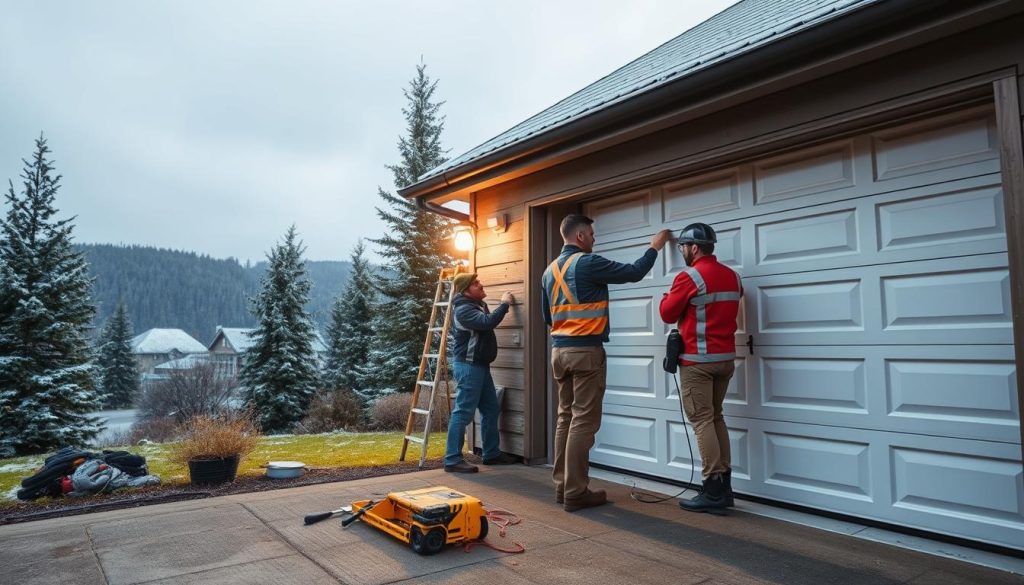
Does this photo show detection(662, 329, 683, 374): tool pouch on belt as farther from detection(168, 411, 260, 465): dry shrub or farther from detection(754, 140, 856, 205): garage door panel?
detection(168, 411, 260, 465): dry shrub

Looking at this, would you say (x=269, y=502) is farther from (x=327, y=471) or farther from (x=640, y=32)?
(x=640, y=32)

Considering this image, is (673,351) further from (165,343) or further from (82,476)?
(165,343)

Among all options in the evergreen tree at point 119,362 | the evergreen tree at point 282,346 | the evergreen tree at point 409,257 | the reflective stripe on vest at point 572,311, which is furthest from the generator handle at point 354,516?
the evergreen tree at point 119,362

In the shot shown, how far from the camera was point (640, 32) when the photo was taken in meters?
12.2

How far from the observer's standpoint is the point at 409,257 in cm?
1878

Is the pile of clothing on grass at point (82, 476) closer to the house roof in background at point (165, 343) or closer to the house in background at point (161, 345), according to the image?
the house in background at point (161, 345)

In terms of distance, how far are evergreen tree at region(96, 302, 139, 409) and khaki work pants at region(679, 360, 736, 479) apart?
130ft

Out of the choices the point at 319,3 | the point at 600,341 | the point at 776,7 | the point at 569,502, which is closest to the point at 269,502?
the point at 569,502

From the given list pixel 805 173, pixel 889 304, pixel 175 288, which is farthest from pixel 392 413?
pixel 175 288

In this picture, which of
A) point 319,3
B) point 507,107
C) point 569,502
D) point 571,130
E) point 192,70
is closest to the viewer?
point 569,502

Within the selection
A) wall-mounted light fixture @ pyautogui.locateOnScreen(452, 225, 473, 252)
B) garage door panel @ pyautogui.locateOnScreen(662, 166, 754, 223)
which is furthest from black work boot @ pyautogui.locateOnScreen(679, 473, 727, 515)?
wall-mounted light fixture @ pyautogui.locateOnScreen(452, 225, 473, 252)

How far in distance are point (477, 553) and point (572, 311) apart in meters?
1.66

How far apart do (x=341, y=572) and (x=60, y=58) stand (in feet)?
53.5

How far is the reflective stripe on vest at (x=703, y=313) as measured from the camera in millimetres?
3473
